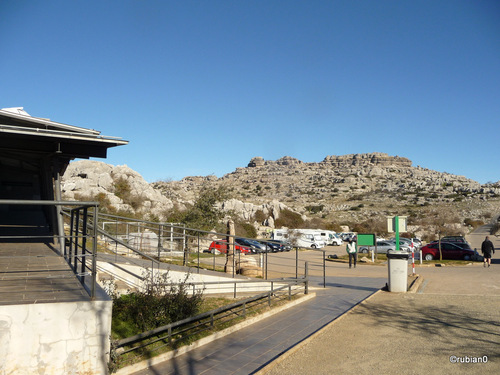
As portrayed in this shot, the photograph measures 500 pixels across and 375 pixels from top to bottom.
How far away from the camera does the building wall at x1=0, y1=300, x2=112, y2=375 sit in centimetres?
459


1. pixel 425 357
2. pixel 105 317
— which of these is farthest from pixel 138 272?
pixel 425 357

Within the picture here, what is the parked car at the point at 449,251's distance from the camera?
27.1 m

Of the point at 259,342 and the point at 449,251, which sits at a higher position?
the point at 449,251

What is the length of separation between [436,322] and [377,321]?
1.20 metres

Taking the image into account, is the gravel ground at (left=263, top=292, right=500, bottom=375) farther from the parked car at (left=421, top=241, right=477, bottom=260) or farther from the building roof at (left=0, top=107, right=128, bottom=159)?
the parked car at (left=421, top=241, right=477, bottom=260)

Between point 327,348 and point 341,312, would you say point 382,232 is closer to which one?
point 341,312

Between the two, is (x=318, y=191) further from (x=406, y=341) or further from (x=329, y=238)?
(x=406, y=341)

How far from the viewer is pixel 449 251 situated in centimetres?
2766

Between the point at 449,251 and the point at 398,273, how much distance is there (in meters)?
17.4

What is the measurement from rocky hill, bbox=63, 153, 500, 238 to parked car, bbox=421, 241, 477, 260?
69.2 feet

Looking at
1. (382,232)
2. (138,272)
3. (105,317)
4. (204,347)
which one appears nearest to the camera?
(105,317)

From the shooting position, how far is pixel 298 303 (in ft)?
36.4

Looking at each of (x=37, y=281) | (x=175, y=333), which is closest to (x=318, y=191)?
(x=175, y=333)

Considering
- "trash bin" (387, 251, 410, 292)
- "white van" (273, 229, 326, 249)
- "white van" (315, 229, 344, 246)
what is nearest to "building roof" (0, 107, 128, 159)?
"trash bin" (387, 251, 410, 292)
